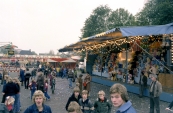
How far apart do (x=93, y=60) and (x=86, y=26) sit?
2329 centimetres

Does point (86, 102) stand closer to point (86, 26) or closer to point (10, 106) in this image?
point (10, 106)

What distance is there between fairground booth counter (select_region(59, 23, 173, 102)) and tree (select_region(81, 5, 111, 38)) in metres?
22.1

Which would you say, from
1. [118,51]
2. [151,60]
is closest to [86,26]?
[118,51]

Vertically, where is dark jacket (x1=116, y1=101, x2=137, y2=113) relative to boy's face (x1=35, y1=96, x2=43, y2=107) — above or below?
above

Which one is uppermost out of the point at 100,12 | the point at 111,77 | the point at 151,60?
the point at 100,12

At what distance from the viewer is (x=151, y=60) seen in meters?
16.6

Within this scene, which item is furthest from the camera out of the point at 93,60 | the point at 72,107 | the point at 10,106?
the point at 93,60

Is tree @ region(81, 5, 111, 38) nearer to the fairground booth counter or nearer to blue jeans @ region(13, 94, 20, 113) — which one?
the fairground booth counter

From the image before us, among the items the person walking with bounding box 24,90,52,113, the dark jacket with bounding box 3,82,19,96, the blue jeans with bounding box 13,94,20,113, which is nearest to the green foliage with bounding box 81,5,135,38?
the blue jeans with bounding box 13,94,20,113

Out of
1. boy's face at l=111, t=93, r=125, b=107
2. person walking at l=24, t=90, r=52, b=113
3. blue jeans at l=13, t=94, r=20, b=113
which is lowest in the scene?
blue jeans at l=13, t=94, r=20, b=113

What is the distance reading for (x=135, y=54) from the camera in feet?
64.3

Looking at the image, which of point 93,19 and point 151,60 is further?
point 93,19

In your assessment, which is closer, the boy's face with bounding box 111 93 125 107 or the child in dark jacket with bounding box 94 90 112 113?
the boy's face with bounding box 111 93 125 107

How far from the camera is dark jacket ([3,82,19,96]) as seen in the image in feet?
27.8
